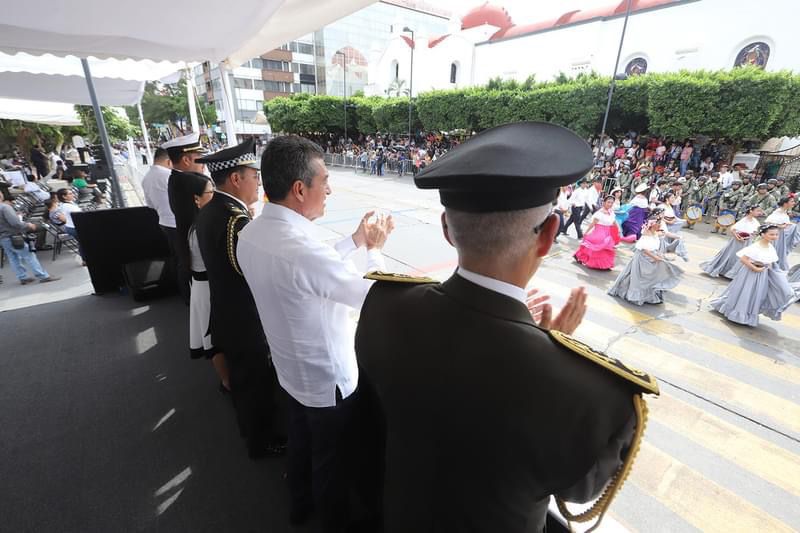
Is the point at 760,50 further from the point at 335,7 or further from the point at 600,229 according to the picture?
the point at 335,7

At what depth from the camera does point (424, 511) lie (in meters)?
0.94

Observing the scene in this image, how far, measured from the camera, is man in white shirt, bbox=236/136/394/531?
64.4 inches

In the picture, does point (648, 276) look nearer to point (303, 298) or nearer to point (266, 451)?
point (266, 451)

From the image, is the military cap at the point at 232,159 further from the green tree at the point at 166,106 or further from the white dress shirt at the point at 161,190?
the green tree at the point at 166,106

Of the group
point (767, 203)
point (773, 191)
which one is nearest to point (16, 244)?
point (767, 203)

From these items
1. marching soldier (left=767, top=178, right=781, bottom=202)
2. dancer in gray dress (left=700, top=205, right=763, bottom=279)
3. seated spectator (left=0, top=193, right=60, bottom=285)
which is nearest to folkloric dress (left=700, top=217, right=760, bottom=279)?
dancer in gray dress (left=700, top=205, right=763, bottom=279)

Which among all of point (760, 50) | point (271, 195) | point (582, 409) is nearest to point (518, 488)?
point (582, 409)

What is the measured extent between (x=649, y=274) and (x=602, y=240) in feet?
5.26

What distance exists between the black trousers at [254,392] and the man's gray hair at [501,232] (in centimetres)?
192

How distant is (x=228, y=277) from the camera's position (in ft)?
7.36

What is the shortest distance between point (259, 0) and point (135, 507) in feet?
11.7

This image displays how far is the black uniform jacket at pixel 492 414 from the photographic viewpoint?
770 mm

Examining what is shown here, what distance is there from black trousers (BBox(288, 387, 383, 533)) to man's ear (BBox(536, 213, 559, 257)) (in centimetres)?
115

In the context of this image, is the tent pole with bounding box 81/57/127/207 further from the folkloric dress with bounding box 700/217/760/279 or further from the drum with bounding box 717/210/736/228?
the drum with bounding box 717/210/736/228
